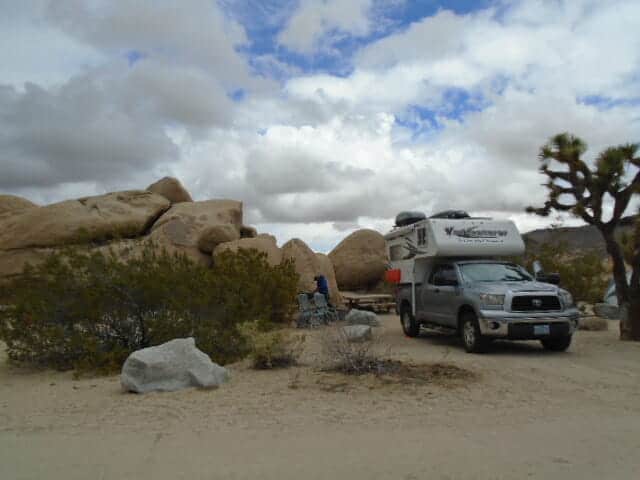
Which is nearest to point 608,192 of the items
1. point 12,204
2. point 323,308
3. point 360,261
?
point 323,308

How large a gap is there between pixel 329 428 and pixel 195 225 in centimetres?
1680

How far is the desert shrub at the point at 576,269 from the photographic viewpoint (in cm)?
2075

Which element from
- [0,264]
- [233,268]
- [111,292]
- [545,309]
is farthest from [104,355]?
[0,264]

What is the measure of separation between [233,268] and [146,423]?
808 centimetres

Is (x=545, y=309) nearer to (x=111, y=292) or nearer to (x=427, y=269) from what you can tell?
(x=427, y=269)

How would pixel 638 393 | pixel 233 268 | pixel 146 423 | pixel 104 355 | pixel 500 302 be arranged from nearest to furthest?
1. pixel 146 423
2. pixel 638 393
3. pixel 104 355
4. pixel 500 302
5. pixel 233 268

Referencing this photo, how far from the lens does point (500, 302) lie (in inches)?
447

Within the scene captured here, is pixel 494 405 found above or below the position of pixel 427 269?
below

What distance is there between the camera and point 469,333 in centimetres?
1184

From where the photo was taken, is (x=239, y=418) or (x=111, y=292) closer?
(x=239, y=418)

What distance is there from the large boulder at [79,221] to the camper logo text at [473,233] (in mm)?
12690

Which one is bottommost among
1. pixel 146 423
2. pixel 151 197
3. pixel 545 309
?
pixel 146 423

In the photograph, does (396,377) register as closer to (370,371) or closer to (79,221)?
(370,371)

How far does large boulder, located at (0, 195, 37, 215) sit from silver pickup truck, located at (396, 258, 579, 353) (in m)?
20.4
